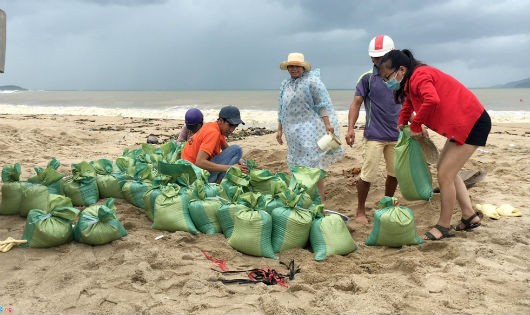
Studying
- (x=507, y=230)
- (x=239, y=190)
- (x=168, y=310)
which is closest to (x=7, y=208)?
(x=239, y=190)

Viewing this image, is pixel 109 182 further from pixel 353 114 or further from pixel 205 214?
pixel 353 114

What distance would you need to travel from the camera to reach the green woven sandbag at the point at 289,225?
332 centimetres

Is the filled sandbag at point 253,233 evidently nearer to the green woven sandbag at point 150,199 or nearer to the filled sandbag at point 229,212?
the filled sandbag at point 229,212

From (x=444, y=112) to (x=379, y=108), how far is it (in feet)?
2.68

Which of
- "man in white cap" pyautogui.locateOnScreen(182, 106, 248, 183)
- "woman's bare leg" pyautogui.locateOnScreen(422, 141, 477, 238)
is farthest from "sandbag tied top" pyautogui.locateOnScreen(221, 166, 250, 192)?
"woman's bare leg" pyautogui.locateOnScreen(422, 141, 477, 238)

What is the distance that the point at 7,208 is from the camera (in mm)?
4070

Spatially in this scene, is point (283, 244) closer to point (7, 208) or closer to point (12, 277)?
point (12, 277)

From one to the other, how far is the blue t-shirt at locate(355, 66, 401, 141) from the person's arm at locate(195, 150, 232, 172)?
4.51 feet

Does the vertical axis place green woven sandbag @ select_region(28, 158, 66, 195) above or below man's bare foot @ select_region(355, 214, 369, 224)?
above

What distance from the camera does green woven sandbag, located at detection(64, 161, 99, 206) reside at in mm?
4355

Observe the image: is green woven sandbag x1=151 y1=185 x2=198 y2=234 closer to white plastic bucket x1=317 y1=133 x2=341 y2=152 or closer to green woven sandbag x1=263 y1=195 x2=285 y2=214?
green woven sandbag x1=263 y1=195 x2=285 y2=214

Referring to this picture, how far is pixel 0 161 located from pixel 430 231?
19.2 feet

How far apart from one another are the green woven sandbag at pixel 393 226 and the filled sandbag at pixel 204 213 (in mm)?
1189

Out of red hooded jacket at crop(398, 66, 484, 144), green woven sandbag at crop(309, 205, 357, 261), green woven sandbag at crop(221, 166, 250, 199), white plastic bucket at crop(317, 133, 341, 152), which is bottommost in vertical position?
green woven sandbag at crop(309, 205, 357, 261)
